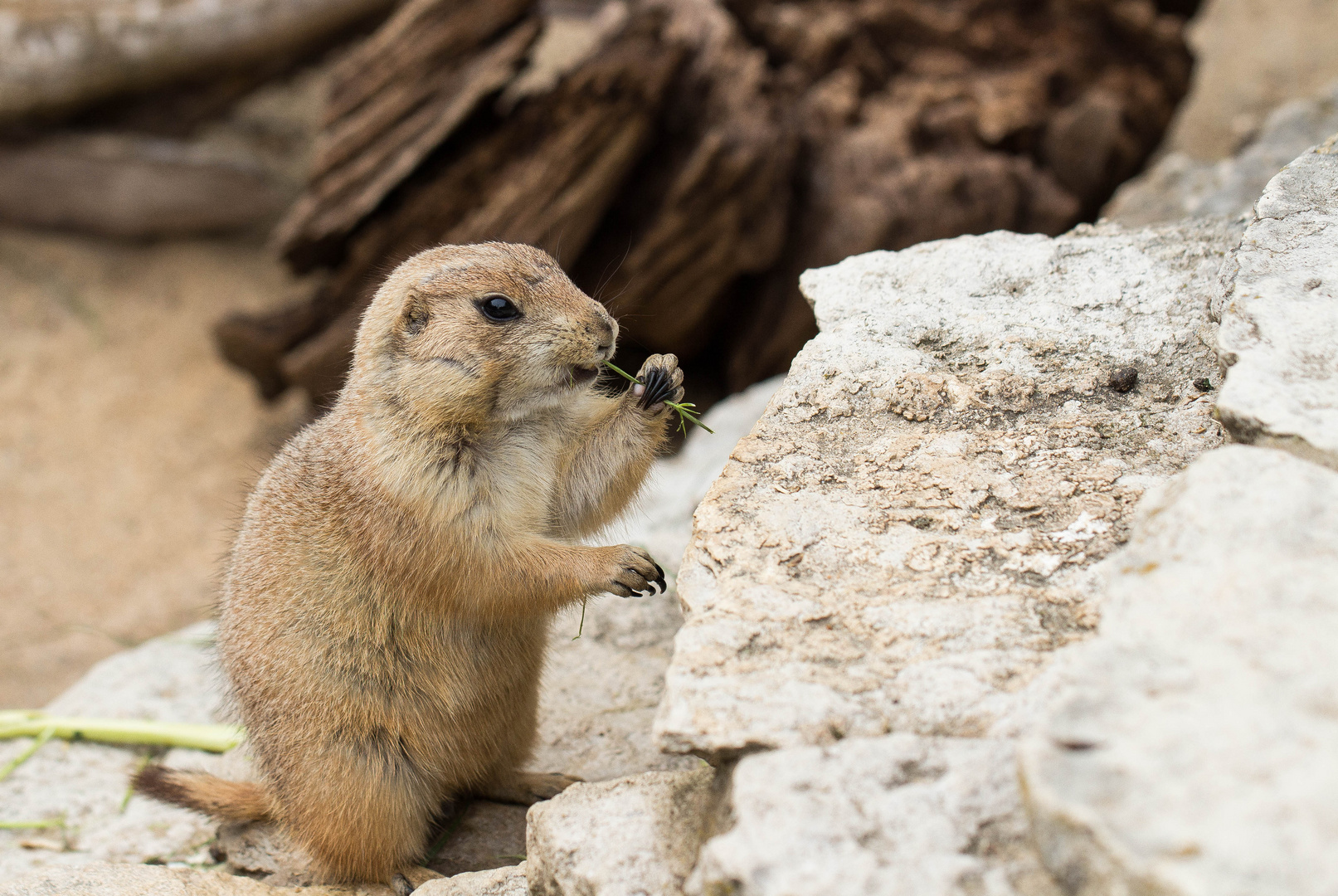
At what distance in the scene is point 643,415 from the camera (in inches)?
161

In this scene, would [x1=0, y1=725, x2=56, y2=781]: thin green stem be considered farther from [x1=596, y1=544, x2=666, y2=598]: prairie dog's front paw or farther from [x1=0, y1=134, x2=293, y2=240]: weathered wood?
[x1=0, y1=134, x2=293, y2=240]: weathered wood

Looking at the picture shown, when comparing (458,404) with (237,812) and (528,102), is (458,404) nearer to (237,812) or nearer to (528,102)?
(237,812)

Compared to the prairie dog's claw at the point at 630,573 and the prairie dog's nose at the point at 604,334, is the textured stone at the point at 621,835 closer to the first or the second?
the prairie dog's claw at the point at 630,573

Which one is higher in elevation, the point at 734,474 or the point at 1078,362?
the point at 1078,362

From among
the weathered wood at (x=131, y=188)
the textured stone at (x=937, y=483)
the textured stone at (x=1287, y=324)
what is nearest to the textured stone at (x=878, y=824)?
the textured stone at (x=937, y=483)

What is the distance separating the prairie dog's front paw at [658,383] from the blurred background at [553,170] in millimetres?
2996

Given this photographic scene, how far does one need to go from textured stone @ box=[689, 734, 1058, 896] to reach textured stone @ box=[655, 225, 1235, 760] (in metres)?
0.10

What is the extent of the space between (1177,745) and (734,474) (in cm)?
159

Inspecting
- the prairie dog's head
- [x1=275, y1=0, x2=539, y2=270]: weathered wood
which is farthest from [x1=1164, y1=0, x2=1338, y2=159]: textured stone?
the prairie dog's head

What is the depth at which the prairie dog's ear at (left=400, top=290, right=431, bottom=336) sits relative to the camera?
3.73 m

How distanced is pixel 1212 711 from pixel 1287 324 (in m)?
1.31

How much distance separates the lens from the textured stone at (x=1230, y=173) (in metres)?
5.70

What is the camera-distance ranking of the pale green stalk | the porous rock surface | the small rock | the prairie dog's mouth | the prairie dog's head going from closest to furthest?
the small rock → the prairie dog's head → the prairie dog's mouth → the porous rock surface → the pale green stalk

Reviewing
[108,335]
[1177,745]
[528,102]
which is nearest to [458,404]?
[1177,745]
